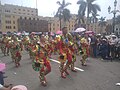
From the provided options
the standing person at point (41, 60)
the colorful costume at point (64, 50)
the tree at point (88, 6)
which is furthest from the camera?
the tree at point (88, 6)

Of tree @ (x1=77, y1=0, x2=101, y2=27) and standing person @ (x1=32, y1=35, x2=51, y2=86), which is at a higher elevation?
tree @ (x1=77, y1=0, x2=101, y2=27)

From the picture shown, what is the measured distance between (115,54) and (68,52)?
5702 mm

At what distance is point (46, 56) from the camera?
6633mm

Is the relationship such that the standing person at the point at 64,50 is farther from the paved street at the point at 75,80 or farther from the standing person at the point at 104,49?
the standing person at the point at 104,49

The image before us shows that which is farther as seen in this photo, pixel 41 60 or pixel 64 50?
pixel 64 50

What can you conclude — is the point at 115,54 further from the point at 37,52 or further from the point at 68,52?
the point at 37,52

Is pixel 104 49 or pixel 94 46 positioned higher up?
pixel 94 46

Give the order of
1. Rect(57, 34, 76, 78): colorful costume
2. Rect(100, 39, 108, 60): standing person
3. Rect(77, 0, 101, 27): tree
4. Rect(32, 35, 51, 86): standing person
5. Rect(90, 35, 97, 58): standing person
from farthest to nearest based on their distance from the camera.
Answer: Rect(77, 0, 101, 27): tree
Rect(90, 35, 97, 58): standing person
Rect(100, 39, 108, 60): standing person
Rect(57, 34, 76, 78): colorful costume
Rect(32, 35, 51, 86): standing person

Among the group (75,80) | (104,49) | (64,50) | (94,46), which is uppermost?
(64,50)

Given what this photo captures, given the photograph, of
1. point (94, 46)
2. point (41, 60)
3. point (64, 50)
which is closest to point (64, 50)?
point (64, 50)

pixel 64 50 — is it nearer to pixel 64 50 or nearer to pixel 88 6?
pixel 64 50

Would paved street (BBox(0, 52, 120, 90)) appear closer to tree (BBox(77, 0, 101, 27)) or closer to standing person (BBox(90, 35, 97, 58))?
standing person (BBox(90, 35, 97, 58))

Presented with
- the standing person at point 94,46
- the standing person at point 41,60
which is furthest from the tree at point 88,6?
the standing person at point 41,60

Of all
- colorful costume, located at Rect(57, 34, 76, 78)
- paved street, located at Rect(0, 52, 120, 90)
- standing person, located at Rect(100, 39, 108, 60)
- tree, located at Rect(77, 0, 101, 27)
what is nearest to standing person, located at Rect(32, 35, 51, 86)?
paved street, located at Rect(0, 52, 120, 90)
